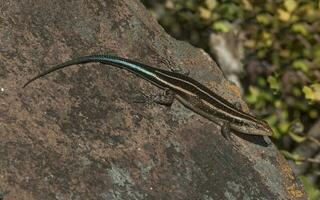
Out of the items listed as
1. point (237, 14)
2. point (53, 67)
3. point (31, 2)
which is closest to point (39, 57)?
point (53, 67)

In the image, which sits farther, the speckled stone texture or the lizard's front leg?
the lizard's front leg

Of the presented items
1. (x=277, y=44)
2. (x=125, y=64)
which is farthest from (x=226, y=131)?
(x=277, y=44)

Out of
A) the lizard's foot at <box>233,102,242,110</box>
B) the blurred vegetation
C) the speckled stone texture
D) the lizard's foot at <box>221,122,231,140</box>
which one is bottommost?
the speckled stone texture

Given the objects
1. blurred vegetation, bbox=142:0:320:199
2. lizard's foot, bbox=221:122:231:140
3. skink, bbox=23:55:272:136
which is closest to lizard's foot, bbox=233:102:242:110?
skink, bbox=23:55:272:136

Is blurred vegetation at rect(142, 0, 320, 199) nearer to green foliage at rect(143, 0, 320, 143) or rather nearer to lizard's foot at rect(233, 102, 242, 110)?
green foliage at rect(143, 0, 320, 143)

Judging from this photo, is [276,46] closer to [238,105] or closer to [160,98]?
[238,105]

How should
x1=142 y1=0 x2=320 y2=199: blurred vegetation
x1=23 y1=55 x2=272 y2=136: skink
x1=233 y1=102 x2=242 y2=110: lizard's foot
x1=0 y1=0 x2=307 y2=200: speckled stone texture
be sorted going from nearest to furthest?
x1=0 y1=0 x2=307 y2=200: speckled stone texture
x1=23 y1=55 x2=272 y2=136: skink
x1=233 y1=102 x2=242 y2=110: lizard's foot
x1=142 y1=0 x2=320 y2=199: blurred vegetation

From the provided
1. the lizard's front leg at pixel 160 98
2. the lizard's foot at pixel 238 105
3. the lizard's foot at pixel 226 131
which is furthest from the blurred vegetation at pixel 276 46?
the lizard's front leg at pixel 160 98
